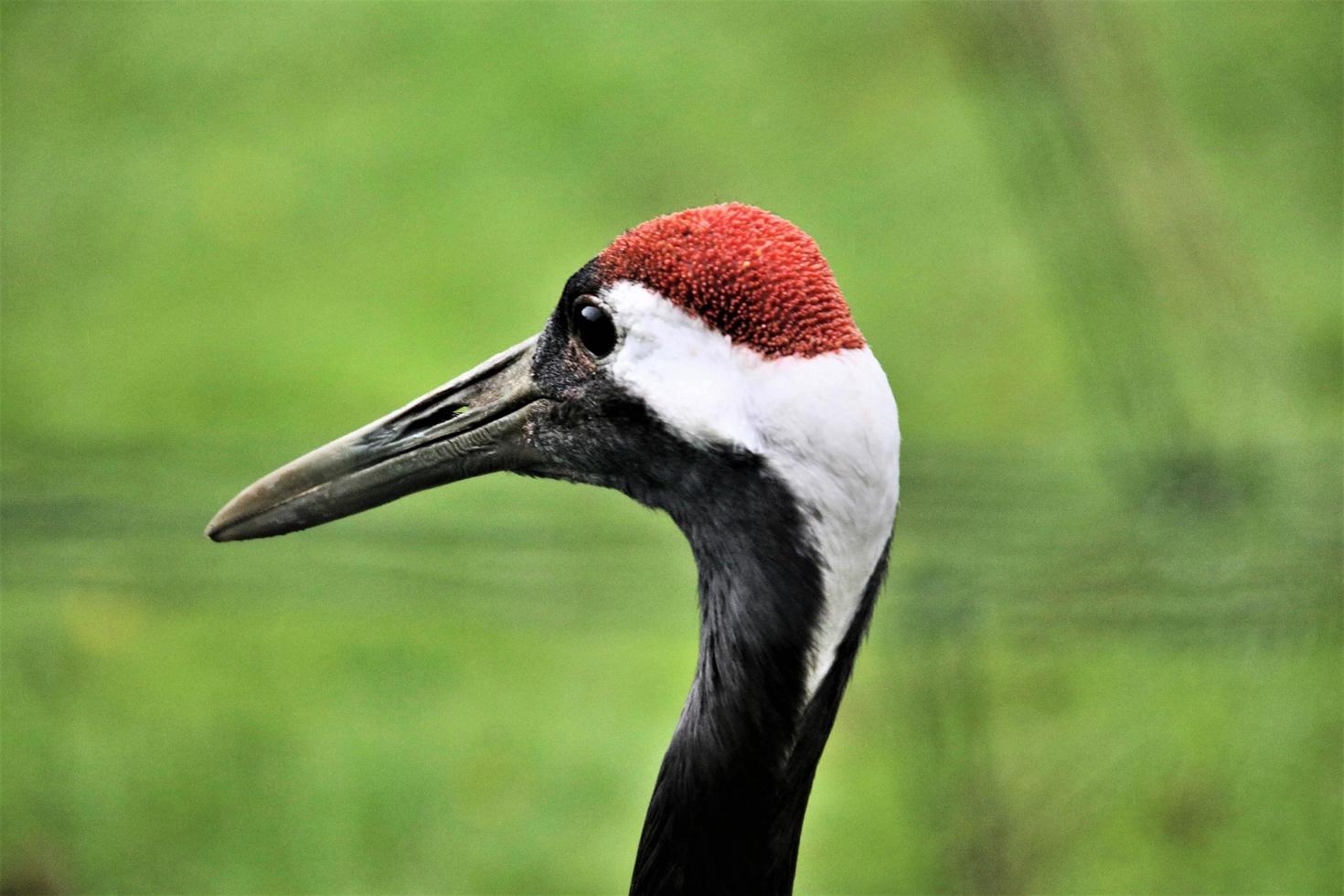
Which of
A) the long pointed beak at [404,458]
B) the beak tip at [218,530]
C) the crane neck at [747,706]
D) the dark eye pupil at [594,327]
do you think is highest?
the dark eye pupil at [594,327]

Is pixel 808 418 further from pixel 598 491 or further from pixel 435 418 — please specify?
pixel 598 491

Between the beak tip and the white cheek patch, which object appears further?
the beak tip

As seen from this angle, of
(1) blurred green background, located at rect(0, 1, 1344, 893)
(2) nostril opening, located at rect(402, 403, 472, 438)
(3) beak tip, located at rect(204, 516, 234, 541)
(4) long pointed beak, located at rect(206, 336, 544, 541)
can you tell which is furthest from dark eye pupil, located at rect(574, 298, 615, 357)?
(1) blurred green background, located at rect(0, 1, 1344, 893)

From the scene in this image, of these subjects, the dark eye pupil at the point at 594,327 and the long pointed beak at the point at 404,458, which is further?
the long pointed beak at the point at 404,458

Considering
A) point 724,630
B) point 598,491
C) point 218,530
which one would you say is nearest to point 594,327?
point 724,630

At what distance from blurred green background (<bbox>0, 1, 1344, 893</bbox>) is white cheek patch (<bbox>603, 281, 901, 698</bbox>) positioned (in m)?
1.01

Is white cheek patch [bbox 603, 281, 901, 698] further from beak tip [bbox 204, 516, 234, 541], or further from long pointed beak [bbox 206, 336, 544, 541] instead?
beak tip [bbox 204, 516, 234, 541]

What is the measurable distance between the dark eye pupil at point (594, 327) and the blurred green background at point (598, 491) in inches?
43.1

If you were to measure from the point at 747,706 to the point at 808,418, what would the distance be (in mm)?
382

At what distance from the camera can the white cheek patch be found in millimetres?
1702

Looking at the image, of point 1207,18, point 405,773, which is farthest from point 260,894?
point 1207,18

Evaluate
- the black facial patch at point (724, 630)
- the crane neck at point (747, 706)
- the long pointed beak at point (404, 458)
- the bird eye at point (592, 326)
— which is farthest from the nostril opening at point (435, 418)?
the crane neck at point (747, 706)

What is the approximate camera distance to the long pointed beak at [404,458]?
6.64 feet

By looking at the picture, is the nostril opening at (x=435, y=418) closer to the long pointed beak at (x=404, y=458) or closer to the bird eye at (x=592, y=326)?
the long pointed beak at (x=404, y=458)
